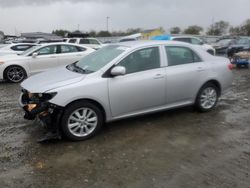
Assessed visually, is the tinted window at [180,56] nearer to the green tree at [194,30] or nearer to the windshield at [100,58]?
the windshield at [100,58]

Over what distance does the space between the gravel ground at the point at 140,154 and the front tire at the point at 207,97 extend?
21 centimetres

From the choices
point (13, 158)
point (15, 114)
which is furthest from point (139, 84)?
point (15, 114)

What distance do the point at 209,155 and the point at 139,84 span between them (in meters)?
1.76

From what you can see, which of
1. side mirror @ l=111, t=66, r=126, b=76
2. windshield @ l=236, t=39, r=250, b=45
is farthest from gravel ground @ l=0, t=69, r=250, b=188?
windshield @ l=236, t=39, r=250, b=45

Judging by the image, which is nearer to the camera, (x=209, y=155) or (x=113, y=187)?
(x=113, y=187)

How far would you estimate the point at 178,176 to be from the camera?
384 cm

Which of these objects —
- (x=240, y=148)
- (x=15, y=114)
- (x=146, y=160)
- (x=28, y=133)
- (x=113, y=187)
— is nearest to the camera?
(x=113, y=187)

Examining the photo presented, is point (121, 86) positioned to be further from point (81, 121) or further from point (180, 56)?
point (180, 56)

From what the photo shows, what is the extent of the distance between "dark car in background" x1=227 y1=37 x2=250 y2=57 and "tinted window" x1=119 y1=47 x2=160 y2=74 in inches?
621

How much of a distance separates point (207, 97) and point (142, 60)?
6.17ft

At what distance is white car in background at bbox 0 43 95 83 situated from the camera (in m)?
11.1

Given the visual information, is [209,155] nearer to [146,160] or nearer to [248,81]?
[146,160]

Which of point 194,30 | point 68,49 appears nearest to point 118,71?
point 68,49

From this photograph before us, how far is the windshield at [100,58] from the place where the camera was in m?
5.42
